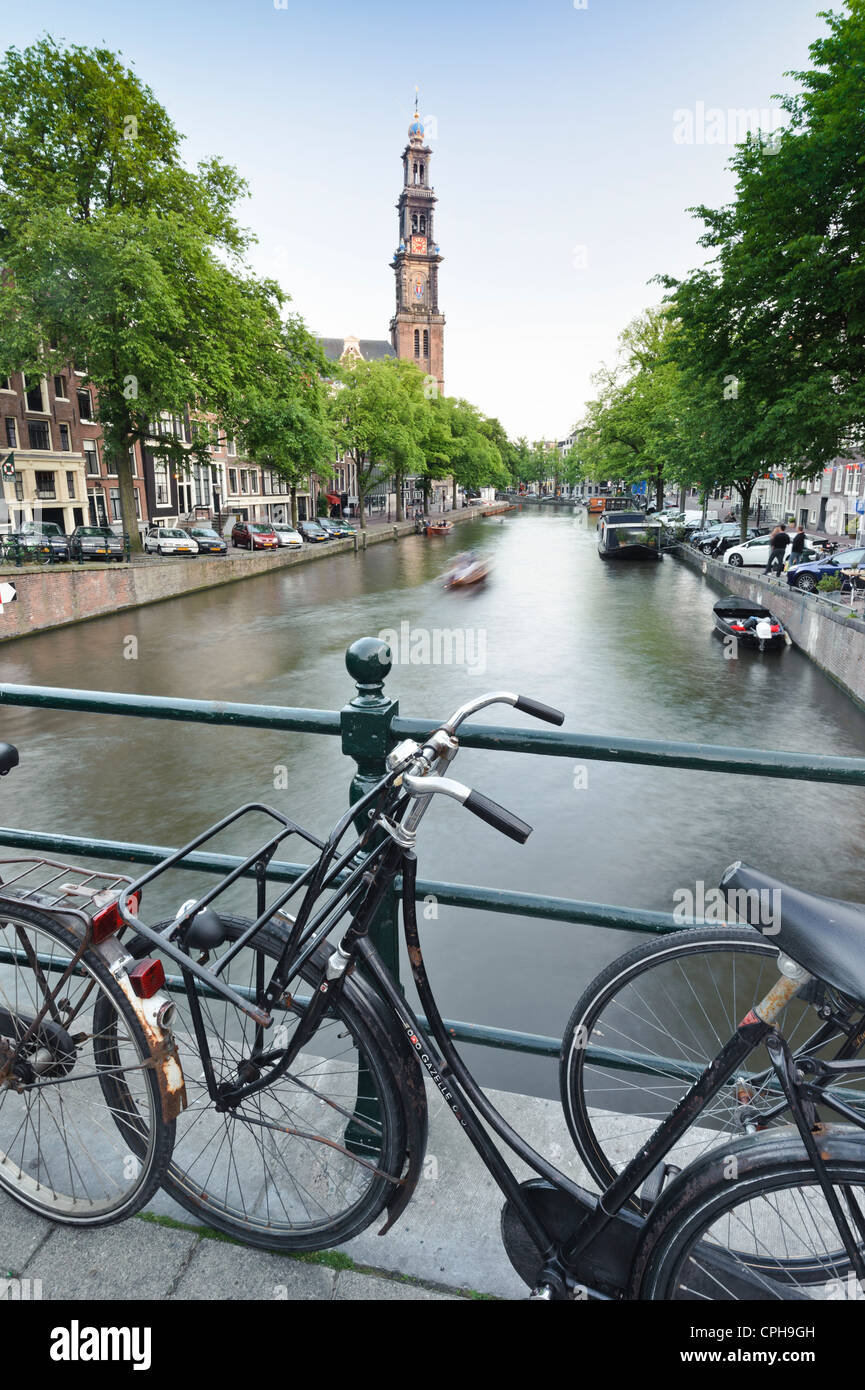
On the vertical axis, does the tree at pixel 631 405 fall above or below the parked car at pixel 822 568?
above

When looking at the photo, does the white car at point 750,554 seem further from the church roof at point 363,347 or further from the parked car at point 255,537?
the church roof at point 363,347

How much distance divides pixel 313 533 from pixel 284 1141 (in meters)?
58.5

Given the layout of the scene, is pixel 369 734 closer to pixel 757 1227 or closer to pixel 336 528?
pixel 757 1227

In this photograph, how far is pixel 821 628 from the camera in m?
23.0

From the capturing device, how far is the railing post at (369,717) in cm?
223

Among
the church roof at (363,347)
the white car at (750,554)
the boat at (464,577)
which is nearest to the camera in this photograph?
the white car at (750,554)

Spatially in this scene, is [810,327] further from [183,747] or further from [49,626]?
[49,626]

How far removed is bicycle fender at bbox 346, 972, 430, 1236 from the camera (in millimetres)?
2035

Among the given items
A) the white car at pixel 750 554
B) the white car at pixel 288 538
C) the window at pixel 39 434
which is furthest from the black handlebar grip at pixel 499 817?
the white car at pixel 288 538

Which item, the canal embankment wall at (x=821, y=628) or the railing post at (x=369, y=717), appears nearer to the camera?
the railing post at (x=369, y=717)

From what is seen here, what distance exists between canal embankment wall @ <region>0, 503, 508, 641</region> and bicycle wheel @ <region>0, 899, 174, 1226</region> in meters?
24.9

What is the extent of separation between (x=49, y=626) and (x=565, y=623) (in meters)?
18.5

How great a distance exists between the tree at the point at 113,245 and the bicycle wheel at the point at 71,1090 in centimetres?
3008

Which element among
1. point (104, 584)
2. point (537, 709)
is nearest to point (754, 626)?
point (104, 584)
